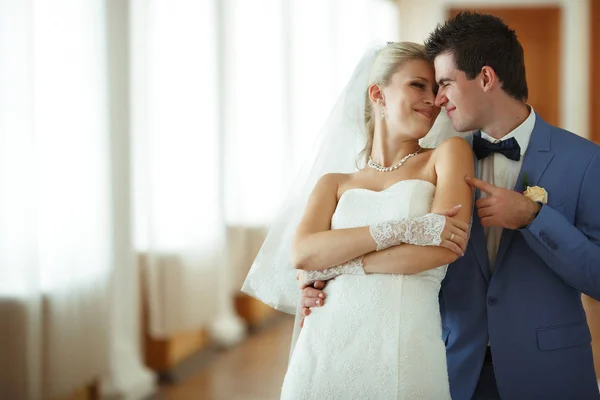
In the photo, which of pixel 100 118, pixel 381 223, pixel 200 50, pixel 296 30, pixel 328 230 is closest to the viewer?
pixel 381 223

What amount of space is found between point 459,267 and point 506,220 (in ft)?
0.93

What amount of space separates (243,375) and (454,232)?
316 centimetres

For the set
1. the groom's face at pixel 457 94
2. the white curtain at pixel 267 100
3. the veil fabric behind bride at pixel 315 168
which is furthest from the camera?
the white curtain at pixel 267 100

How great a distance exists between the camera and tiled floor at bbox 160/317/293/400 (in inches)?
167

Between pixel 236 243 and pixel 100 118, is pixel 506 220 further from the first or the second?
pixel 236 243

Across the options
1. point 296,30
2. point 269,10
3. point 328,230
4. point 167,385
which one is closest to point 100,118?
point 167,385

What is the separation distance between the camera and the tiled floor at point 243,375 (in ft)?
13.9

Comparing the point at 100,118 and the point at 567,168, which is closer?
the point at 567,168

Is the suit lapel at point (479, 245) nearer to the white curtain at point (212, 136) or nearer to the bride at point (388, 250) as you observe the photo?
the bride at point (388, 250)

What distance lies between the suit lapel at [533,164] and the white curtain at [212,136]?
108 inches

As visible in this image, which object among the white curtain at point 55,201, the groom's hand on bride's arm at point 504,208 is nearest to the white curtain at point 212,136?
the white curtain at point 55,201

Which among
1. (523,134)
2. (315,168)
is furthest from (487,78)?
(315,168)

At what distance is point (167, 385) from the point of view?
448 centimetres

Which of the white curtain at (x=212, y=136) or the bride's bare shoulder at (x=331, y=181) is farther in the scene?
the white curtain at (x=212, y=136)
